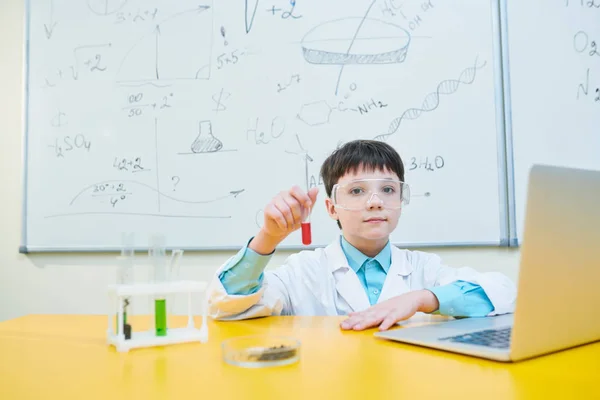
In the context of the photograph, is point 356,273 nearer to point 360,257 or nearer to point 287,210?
point 360,257

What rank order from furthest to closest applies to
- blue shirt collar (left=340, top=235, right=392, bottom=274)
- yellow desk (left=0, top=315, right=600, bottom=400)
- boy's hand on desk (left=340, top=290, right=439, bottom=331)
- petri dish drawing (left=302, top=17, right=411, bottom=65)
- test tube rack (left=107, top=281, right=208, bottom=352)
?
petri dish drawing (left=302, top=17, right=411, bottom=65), blue shirt collar (left=340, top=235, right=392, bottom=274), boy's hand on desk (left=340, top=290, right=439, bottom=331), test tube rack (left=107, top=281, right=208, bottom=352), yellow desk (left=0, top=315, right=600, bottom=400)

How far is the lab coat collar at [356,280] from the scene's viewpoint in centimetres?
114

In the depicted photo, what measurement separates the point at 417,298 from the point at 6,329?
75 centimetres

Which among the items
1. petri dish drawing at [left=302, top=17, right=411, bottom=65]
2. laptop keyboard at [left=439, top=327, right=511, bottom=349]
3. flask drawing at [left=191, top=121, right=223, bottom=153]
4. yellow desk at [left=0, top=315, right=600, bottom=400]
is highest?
petri dish drawing at [left=302, top=17, right=411, bottom=65]

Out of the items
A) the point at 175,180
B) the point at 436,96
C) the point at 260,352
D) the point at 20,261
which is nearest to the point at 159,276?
the point at 260,352

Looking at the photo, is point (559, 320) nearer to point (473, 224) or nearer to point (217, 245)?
point (473, 224)

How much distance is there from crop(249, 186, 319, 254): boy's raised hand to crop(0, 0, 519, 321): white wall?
0.91 meters

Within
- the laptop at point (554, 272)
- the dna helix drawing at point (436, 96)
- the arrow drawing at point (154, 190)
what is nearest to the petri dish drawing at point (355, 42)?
the dna helix drawing at point (436, 96)

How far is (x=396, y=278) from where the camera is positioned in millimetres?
1179

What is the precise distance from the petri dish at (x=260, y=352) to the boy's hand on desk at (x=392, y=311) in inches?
8.3

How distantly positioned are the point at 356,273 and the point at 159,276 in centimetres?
62

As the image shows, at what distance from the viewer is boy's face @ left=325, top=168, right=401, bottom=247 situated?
115 centimetres

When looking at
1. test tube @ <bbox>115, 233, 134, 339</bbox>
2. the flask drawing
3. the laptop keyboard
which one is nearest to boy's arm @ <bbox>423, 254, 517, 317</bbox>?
the laptop keyboard

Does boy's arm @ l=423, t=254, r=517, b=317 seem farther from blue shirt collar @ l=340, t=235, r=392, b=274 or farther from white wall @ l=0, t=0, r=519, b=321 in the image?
white wall @ l=0, t=0, r=519, b=321
